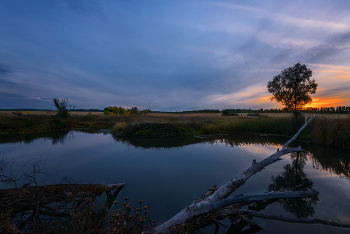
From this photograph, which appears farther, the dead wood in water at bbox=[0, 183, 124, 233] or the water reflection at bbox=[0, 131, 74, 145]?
the water reflection at bbox=[0, 131, 74, 145]

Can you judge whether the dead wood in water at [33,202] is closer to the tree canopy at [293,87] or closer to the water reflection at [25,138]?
the water reflection at [25,138]

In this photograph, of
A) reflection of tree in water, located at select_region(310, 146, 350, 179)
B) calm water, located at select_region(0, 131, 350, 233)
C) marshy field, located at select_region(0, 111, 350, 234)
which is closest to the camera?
marshy field, located at select_region(0, 111, 350, 234)

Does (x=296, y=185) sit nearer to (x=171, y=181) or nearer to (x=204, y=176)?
(x=204, y=176)

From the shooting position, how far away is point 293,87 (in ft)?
39.8

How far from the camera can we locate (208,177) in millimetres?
5090

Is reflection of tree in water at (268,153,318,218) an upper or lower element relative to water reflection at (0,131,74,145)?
lower

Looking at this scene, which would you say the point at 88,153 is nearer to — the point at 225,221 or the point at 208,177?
the point at 208,177

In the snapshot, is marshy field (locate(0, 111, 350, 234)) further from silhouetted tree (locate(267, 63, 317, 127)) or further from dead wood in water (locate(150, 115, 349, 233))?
silhouetted tree (locate(267, 63, 317, 127))

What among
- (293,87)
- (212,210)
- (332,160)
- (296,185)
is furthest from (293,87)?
(212,210)

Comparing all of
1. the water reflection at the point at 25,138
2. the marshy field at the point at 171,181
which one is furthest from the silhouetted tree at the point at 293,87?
the water reflection at the point at 25,138

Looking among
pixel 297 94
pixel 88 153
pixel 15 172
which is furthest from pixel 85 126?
pixel 297 94

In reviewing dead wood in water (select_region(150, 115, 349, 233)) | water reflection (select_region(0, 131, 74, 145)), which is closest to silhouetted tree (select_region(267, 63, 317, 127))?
dead wood in water (select_region(150, 115, 349, 233))

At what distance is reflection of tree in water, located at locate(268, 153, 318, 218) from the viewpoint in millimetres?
3180

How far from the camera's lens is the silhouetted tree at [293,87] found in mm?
11672
